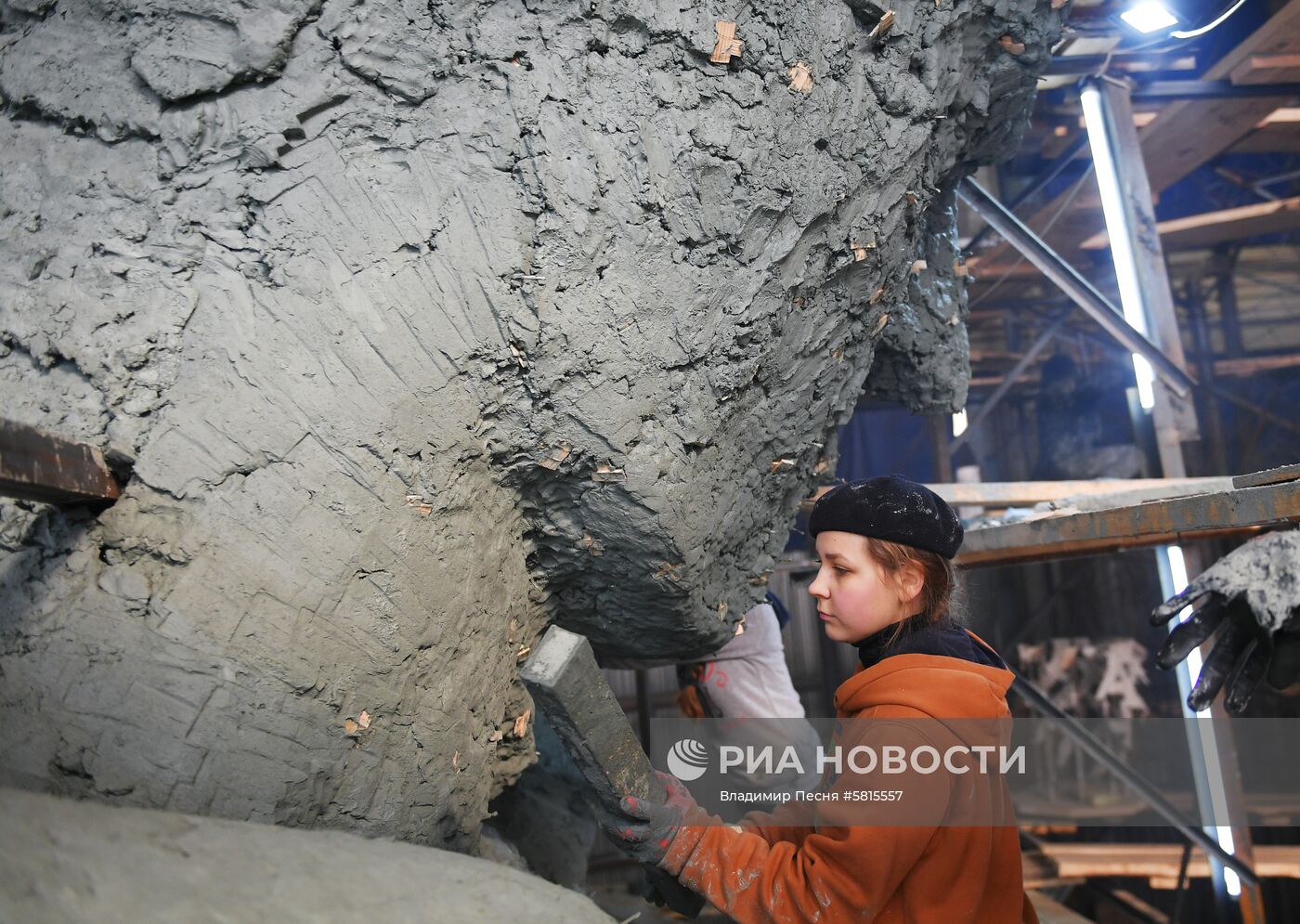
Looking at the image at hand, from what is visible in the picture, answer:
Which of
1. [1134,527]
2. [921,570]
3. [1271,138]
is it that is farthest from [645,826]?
[1271,138]

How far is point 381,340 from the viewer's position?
150 centimetres

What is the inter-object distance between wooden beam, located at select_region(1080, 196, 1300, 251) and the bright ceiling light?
2683 millimetres

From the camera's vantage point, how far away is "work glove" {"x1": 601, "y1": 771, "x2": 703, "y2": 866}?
1.58 m

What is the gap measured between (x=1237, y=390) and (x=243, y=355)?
345 inches

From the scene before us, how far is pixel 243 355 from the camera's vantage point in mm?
1411

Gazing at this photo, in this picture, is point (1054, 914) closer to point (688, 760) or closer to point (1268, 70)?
point (688, 760)

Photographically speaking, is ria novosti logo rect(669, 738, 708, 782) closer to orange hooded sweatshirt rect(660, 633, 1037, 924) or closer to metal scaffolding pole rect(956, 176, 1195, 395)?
orange hooded sweatshirt rect(660, 633, 1037, 924)

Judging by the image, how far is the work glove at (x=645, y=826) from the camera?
1577 mm

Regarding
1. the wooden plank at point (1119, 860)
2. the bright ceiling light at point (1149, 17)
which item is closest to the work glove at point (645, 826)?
the bright ceiling light at point (1149, 17)

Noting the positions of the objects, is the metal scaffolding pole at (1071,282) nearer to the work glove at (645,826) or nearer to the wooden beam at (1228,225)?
the wooden beam at (1228,225)

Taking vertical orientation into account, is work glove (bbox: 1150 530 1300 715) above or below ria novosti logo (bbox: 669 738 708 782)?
above

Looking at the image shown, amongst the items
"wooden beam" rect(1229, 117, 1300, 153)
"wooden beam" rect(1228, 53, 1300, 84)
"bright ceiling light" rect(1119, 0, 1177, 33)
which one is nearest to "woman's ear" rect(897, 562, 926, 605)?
"bright ceiling light" rect(1119, 0, 1177, 33)

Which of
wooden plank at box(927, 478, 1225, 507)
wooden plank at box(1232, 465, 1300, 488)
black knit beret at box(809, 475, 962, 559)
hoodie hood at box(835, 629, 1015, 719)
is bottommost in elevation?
hoodie hood at box(835, 629, 1015, 719)

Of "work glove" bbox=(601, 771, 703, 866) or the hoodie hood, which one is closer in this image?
the hoodie hood
